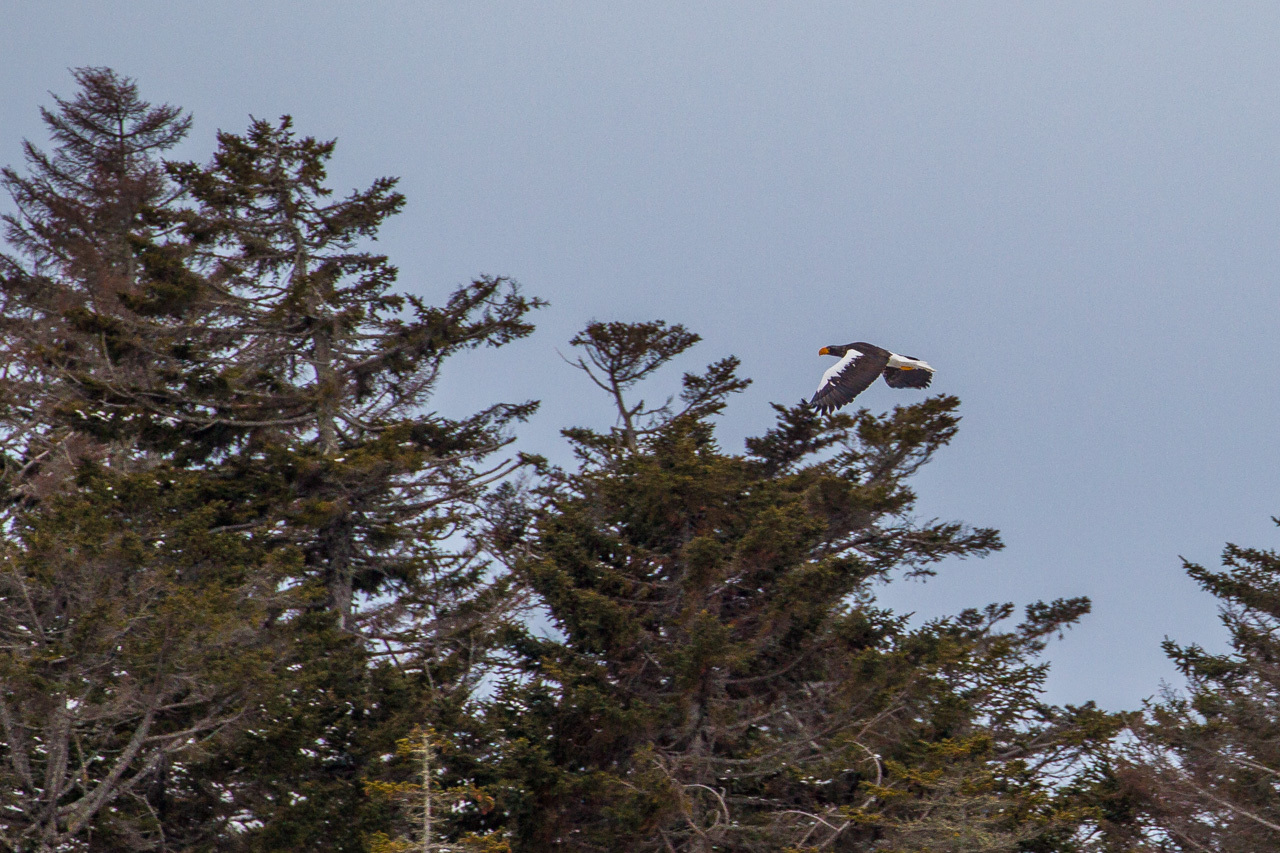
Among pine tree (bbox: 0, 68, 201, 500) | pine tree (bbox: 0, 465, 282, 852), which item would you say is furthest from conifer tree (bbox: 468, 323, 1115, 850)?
pine tree (bbox: 0, 68, 201, 500)

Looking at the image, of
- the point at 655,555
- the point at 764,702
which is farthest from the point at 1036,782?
the point at 655,555

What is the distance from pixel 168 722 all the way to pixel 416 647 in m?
4.19

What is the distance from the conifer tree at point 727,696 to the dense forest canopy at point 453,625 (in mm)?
45

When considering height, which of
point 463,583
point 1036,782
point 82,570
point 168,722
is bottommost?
point 1036,782

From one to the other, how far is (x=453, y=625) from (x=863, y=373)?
19.5ft

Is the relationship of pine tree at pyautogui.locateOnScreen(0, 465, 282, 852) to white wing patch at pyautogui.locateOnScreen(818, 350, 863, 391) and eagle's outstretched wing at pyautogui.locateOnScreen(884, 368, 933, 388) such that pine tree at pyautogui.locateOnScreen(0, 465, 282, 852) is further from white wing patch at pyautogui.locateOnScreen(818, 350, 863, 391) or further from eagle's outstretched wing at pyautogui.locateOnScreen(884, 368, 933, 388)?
eagle's outstretched wing at pyautogui.locateOnScreen(884, 368, 933, 388)

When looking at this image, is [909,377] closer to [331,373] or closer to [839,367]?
[839,367]

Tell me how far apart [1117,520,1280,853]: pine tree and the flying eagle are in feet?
15.8

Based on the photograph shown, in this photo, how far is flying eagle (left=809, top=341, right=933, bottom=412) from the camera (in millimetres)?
16312

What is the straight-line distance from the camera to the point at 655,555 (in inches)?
599

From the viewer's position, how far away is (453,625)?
16391mm

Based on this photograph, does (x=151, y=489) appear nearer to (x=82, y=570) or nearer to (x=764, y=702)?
(x=82, y=570)

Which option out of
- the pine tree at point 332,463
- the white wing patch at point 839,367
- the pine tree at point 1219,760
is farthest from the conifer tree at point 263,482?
the pine tree at point 1219,760

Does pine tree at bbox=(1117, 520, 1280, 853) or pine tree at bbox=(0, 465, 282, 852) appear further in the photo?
pine tree at bbox=(1117, 520, 1280, 853)
